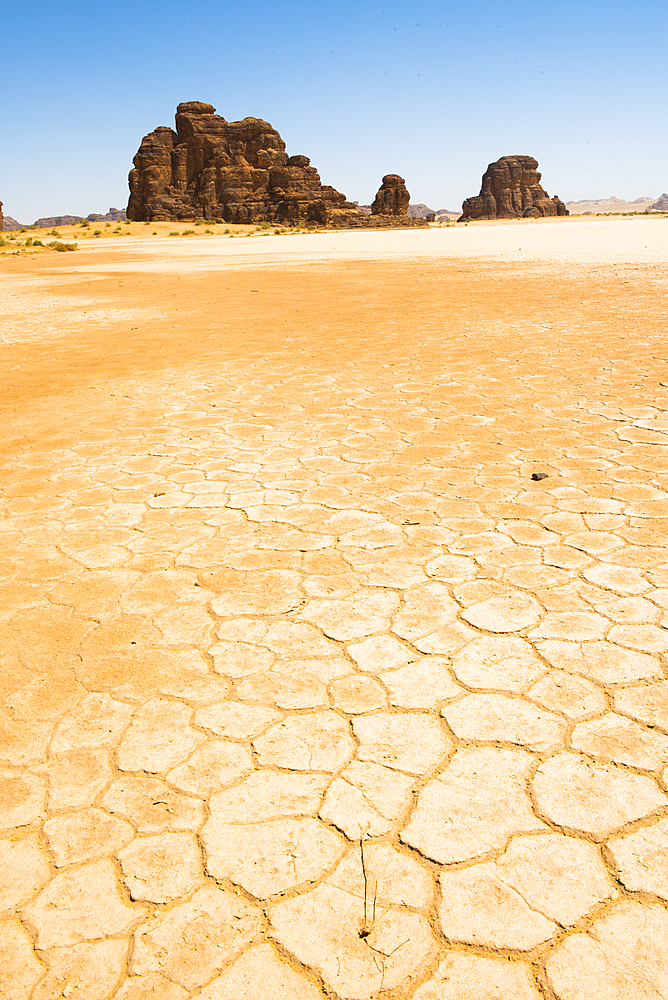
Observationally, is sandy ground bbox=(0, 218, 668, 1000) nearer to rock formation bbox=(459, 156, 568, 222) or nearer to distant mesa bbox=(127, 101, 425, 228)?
distant mesa bbox=(127, 101, 425, 228)

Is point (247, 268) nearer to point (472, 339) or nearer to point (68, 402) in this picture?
point (472, 339)

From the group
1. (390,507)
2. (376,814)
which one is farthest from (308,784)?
(390,507)

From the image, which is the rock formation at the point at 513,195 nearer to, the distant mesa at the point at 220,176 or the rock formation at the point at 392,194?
the rock formation at the point at 392,194

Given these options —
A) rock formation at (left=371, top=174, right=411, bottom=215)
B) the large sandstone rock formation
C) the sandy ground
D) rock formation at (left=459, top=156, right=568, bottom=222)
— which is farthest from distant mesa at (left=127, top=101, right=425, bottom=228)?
the sandy ground

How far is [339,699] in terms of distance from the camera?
2275mm

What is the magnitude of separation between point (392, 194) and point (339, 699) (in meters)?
63.4

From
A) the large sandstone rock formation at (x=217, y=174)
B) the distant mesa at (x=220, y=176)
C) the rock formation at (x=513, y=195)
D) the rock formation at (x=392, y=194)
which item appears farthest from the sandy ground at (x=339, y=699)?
the rock formation at (x=513, y=195)

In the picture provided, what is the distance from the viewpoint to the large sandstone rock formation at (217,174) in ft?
194

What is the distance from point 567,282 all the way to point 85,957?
12849 millimetres

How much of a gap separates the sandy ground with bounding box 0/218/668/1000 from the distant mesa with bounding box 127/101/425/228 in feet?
185

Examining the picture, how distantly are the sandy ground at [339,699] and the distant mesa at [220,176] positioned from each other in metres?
56.5

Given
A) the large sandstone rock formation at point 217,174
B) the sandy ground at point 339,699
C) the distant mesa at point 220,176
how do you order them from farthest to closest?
1. the large sandstone rock formation at point 217,174
2. the distant mesa at point 220,176
3. the sandy ground at point 339,699

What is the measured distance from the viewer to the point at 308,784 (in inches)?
76.4

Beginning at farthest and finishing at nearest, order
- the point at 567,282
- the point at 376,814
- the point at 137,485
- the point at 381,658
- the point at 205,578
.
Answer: the point at 567,282
the point at 137,485
the point at 205,578
the point at 381,658
the point at 376,814
